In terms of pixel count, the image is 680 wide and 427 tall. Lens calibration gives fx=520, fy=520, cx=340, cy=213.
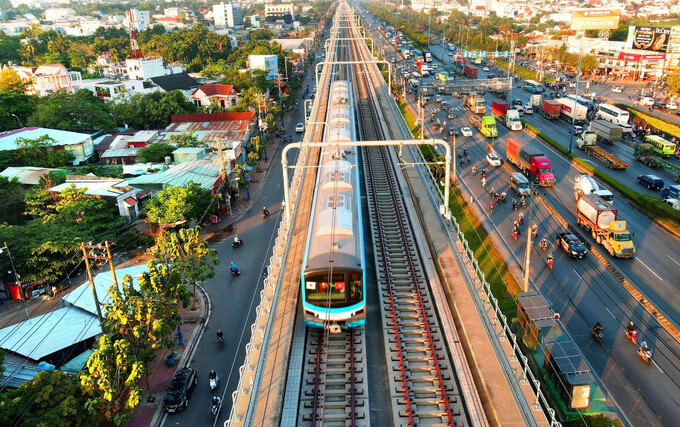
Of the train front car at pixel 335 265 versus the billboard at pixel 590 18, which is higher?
the billboard at pixel 590 18

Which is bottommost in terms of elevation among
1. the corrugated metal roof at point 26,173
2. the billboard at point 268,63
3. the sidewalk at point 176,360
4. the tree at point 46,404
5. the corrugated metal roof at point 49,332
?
the sidewalk at point 176,360

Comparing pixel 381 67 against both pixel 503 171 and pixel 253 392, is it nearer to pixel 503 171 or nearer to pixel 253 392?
pixel 503 171

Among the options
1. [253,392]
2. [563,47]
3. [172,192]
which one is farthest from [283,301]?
[563,47]

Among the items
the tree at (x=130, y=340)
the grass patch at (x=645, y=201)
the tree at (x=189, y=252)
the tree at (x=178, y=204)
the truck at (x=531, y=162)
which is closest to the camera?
the tree at (x=130, y=340)

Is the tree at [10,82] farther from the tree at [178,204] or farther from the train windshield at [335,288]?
the train windshield at [335,288]

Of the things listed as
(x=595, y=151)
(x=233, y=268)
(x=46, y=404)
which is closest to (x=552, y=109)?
(x=595, y=151)

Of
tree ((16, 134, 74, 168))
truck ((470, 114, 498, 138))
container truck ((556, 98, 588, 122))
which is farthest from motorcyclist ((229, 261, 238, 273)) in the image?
container truck ((556, 98, 588, 122))

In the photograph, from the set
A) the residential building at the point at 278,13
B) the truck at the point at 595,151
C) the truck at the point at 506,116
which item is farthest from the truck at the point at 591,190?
the residential building at the point at 278,13
